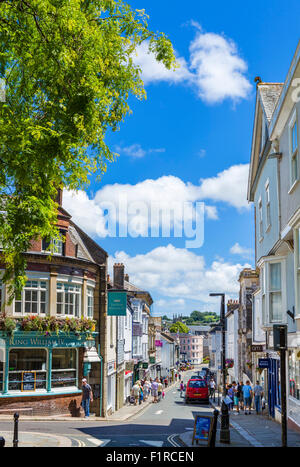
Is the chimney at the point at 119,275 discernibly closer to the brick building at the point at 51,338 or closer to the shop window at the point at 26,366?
the brick building at the point at 51,338

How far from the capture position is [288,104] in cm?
1511

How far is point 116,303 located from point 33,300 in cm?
533

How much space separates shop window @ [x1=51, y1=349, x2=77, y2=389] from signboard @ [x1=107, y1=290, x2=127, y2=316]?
Answer: 311 cm

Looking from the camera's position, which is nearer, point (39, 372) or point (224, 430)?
point (224, 430)

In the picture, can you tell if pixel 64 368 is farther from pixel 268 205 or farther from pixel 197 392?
pixel 268 205

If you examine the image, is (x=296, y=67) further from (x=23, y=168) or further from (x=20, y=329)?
(x=20, y=329)

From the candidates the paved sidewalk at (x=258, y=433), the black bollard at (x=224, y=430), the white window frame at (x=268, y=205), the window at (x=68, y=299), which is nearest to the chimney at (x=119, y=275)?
the window at (x=68, y=299)

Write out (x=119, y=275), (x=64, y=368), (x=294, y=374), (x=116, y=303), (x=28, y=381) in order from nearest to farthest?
1. (x=294, y=374)
2. (x=28, y=381)
3. (x=64, y=368)
4. (x=116, y=303)
5. (x=119, y=275)

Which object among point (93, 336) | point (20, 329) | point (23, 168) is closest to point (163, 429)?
point (20, 329)

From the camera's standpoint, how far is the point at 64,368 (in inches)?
1105

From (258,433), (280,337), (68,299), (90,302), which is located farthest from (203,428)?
(90,302)

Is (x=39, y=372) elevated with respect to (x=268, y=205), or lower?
lower

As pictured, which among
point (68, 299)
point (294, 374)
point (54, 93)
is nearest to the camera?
point (54, 93)
